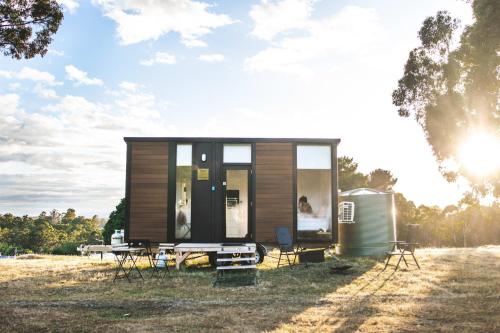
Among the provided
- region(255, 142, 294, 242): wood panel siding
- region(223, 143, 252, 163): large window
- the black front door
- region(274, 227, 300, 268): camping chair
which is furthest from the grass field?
region(223, 143, 252, 163): large window

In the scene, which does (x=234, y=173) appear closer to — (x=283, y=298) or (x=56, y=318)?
(x=283, y=298)

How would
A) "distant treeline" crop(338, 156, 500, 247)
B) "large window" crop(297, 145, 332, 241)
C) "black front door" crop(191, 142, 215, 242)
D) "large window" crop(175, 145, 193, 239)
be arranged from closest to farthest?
"black front door" crop(191, 142, 215, 242) < "large window" crop(175, 145, 193, 239) < "large window" crop(297, 145, 332, 241) < "distant treeline" crop(338, 156, 500, 247)

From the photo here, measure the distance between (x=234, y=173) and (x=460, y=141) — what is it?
1206 cm

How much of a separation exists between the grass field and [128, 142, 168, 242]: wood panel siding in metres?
1.39

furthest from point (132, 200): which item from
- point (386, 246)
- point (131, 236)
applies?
point (386, 246)

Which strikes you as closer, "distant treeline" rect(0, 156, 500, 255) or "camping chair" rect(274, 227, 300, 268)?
"camping chair" rect(274, 227, 300, 268)

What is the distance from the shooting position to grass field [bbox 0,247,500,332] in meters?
5.52

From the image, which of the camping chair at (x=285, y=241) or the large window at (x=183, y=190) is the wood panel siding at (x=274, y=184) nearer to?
the camping chair at (x=285, y=241)

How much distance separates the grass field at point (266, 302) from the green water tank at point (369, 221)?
2388 mm

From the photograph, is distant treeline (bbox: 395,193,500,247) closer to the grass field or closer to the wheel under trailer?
the grass field

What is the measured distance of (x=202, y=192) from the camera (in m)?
11.0

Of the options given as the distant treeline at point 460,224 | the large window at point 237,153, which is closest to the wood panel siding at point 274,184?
the large window at point 237,153

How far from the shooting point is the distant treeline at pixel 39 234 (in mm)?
38188

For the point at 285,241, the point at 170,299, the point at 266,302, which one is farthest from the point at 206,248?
the point at 266,302
